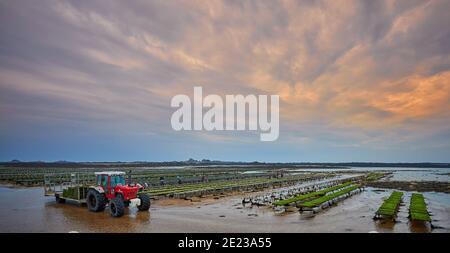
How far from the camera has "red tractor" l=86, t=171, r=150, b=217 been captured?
65.9 ft

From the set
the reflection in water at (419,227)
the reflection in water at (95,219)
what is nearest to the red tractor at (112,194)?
the reflection in water at (95,219)

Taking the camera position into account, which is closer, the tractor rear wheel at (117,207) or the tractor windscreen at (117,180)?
the tractor rear wheel at (117,207)

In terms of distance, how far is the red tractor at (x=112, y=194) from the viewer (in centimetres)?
2009

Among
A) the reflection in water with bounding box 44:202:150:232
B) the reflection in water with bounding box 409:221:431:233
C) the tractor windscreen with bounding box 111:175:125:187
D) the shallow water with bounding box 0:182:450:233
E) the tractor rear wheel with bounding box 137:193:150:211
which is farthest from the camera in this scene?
the tractor rear wheel with bounding box 137:193:150:211

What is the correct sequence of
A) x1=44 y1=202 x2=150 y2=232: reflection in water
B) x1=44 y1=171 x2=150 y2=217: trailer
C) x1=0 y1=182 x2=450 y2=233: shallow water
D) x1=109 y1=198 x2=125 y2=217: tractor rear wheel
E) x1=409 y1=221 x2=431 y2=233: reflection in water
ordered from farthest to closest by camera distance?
x1=44 y1=171 x2=150 y2=217: trailer, x1=109 y1=198 x2=125 y2=217: tractor rear wheel, x1=409 y1=221 x2=431 y2=233: reflection in water, x1=0 y1=182 x2=450 y2=233: shallow water, x1=44 y1=202 x2=150 y2=232: reflection in water

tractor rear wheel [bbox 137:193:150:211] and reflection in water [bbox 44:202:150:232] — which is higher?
tractor rear wheel [bbox 137:193:150:211]

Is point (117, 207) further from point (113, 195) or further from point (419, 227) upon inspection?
point (419, 227)

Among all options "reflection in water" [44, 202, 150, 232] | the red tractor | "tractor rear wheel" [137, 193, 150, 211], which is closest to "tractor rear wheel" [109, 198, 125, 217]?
the red tractor

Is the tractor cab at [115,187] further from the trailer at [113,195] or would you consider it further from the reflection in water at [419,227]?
the reflection in water at [419,227]

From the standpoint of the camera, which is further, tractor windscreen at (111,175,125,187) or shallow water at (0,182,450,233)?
tractor windscreen at (111,175,125,187)

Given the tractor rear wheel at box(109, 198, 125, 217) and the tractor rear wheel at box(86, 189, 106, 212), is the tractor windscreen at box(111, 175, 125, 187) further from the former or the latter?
the tractor rear wheel at box(109, 198, 125, 217)

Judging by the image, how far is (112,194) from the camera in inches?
813
